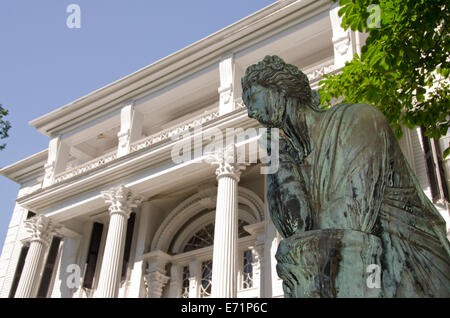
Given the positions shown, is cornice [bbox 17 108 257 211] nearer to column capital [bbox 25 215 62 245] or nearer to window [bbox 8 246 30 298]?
column capital [bbox 25 215 62 245]

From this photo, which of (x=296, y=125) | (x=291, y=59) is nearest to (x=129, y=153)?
(x=291, y=59)

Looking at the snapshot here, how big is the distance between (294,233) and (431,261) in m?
0.44

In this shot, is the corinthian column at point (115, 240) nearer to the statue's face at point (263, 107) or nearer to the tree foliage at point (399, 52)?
the tree foliage at point (399, 52)

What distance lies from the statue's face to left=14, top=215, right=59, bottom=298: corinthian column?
1665 cm

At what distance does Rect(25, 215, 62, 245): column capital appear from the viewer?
17.8m

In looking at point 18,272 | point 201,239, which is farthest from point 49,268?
point 201,239

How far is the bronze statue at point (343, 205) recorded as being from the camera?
1492mm

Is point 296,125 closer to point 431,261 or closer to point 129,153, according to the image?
point 431,261

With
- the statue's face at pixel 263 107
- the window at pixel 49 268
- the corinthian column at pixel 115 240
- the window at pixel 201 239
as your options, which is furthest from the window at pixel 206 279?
the statue's face at pixel 263 107

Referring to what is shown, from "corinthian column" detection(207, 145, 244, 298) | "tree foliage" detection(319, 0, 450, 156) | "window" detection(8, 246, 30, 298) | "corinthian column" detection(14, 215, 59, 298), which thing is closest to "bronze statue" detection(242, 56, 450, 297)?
"tree foliage" detection(319, 0, 450, 156)

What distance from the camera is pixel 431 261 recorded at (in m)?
1.61

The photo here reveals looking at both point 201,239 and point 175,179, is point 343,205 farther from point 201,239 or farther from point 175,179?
point 201,239

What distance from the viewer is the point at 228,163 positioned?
13.6 metres

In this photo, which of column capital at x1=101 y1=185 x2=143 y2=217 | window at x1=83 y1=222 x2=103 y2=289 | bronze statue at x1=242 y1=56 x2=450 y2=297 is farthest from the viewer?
window at x1=83 y1=222 x2=103 y2=289
